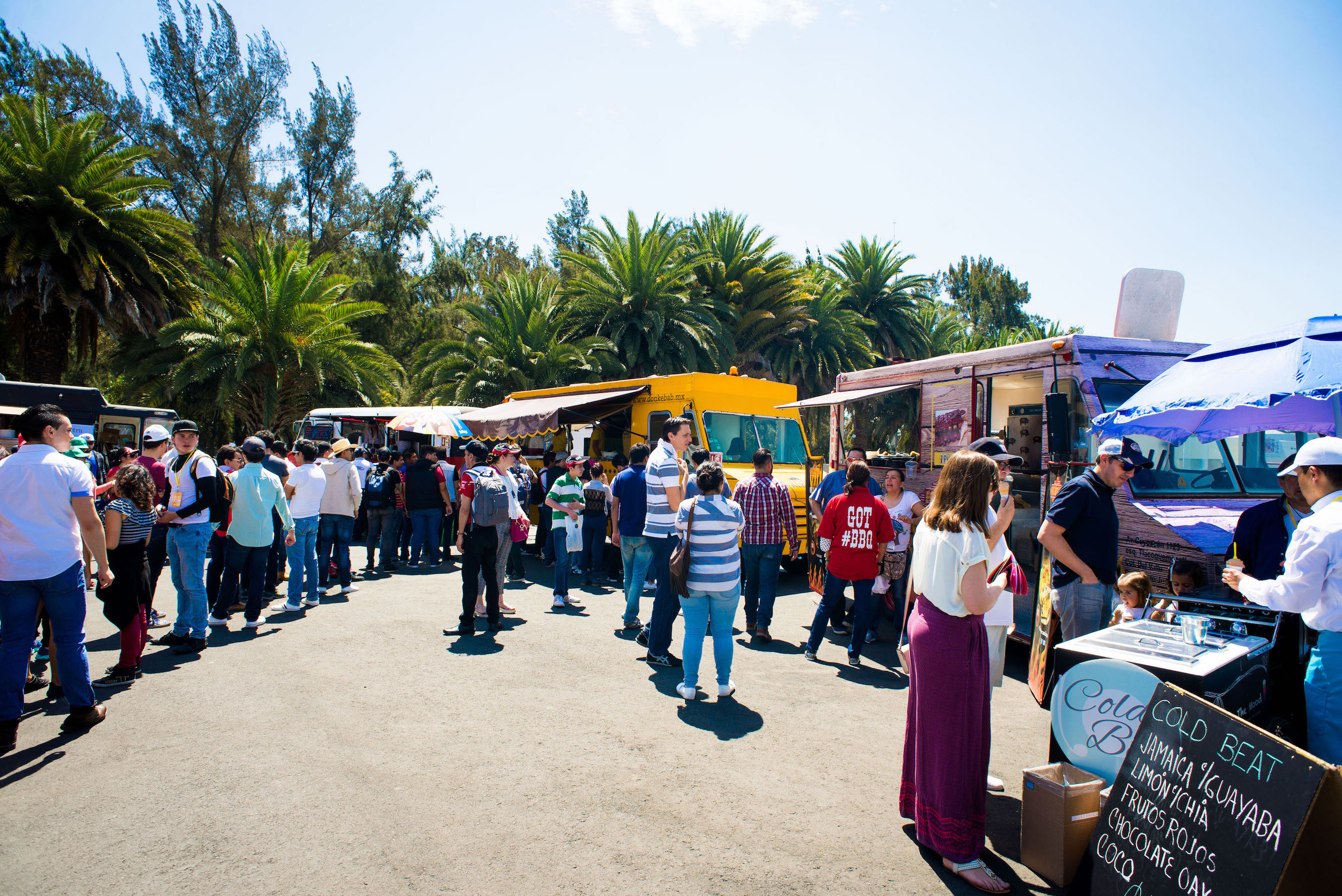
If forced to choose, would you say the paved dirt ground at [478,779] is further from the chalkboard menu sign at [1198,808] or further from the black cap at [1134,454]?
the black cap at [1134,454]

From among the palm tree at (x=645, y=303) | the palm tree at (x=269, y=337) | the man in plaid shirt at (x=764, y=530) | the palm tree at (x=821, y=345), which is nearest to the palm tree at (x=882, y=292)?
the palm tree at (x=821, y=345)

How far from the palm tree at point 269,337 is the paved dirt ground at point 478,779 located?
15.2 m

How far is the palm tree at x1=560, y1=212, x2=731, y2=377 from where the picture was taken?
21.7m

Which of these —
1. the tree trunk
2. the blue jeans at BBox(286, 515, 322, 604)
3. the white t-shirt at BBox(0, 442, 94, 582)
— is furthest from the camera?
the tree trunk

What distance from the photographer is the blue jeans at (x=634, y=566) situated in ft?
24.2

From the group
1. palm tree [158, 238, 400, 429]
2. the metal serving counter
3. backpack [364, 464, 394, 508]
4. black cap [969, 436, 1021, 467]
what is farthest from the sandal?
palm tree [158, 238, 400, 429]

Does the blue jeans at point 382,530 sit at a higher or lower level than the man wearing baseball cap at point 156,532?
lower

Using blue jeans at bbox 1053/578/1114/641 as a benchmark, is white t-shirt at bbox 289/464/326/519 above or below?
above

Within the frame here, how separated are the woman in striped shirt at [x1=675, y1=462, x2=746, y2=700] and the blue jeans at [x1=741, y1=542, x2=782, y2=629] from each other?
1.58 metres

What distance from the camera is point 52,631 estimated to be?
4543 millimetres

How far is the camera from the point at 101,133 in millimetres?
26047

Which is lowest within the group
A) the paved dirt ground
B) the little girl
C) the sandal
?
the paved dirt ground

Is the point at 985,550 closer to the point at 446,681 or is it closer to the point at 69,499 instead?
the point at 446,681

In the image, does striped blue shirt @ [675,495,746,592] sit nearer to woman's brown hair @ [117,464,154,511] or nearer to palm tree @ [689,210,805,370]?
woman's brown hair @ [117,464,154,511]
